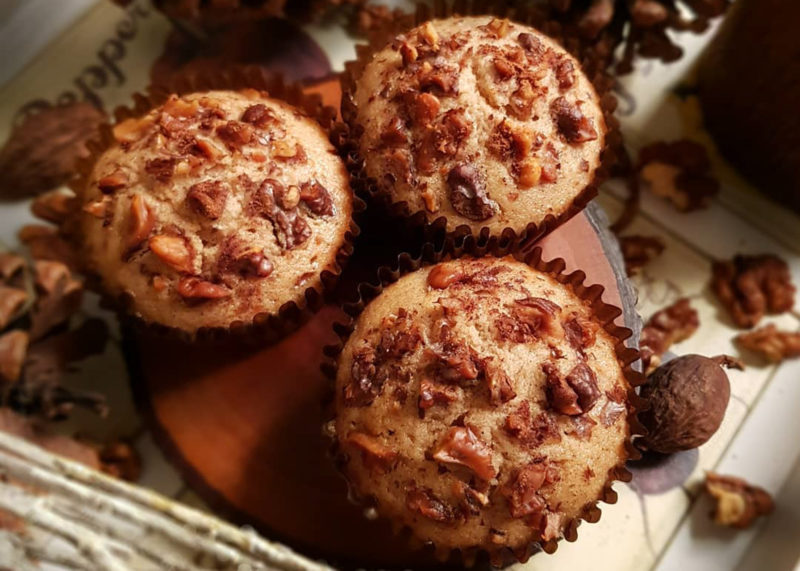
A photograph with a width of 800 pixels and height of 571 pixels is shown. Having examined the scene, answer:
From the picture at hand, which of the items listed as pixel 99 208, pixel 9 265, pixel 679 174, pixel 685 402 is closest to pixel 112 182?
pixel 99 208

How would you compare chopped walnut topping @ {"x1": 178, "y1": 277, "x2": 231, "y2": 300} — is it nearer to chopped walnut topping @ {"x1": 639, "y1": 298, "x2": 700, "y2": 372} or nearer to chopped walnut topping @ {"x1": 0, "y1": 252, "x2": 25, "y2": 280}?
chopped walnut topping @ {"x1": 0, "y1": 252, "x2": 25, "y2": 280}

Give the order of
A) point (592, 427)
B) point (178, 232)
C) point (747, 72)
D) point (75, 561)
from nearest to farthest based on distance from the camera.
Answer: point (75, 561) → point (592, 427) → point (178, 232) → point (747, 72)

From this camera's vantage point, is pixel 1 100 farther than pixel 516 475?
Yes

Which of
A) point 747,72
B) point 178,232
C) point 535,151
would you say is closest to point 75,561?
point 178,232

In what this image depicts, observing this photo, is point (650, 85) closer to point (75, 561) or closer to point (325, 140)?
point (325, 140)

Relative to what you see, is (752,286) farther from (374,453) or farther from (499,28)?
(374,453)
